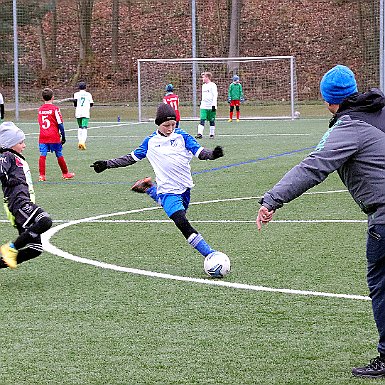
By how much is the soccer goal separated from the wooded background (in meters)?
2.17

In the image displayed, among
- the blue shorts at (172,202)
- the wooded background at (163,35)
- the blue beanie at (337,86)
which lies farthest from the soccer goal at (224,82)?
the blue beanie at (337,86)

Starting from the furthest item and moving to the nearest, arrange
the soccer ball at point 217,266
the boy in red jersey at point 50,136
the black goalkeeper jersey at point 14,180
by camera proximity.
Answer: the boy in red jersey at point 50,136, the black goalkeeper jersey at point 14,180, the soccer ball at point 217,266

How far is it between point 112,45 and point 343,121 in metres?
43.0

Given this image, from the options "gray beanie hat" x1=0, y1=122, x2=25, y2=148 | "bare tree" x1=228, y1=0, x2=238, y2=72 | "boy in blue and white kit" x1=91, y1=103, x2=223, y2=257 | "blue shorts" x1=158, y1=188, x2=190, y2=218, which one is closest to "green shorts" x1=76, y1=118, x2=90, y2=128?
"boy in blue and white kit" x1=91, y1=103, x2=223, y2=257

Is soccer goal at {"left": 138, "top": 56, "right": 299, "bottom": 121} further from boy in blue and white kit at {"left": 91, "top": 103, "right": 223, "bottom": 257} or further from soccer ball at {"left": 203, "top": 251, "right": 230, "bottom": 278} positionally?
soccer ball at {"left": 203, "top": 251, "right": 230, "bottom": 278}

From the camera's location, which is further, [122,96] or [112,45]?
[112,45]

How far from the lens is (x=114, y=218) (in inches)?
495

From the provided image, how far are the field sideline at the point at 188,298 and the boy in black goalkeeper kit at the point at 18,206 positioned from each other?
260 mm

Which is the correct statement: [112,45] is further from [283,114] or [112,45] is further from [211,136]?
[211,136]

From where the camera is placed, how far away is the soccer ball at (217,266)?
871 cm

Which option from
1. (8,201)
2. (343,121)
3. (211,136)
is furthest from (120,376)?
(211,136)

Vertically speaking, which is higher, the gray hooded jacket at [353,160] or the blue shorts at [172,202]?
the gray hooded jacket at [353,160]

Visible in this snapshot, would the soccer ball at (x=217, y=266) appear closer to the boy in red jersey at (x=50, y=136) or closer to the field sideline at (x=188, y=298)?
the field sideline at (x=188, y=298)

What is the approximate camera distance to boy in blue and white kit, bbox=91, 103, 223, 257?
364 inches
